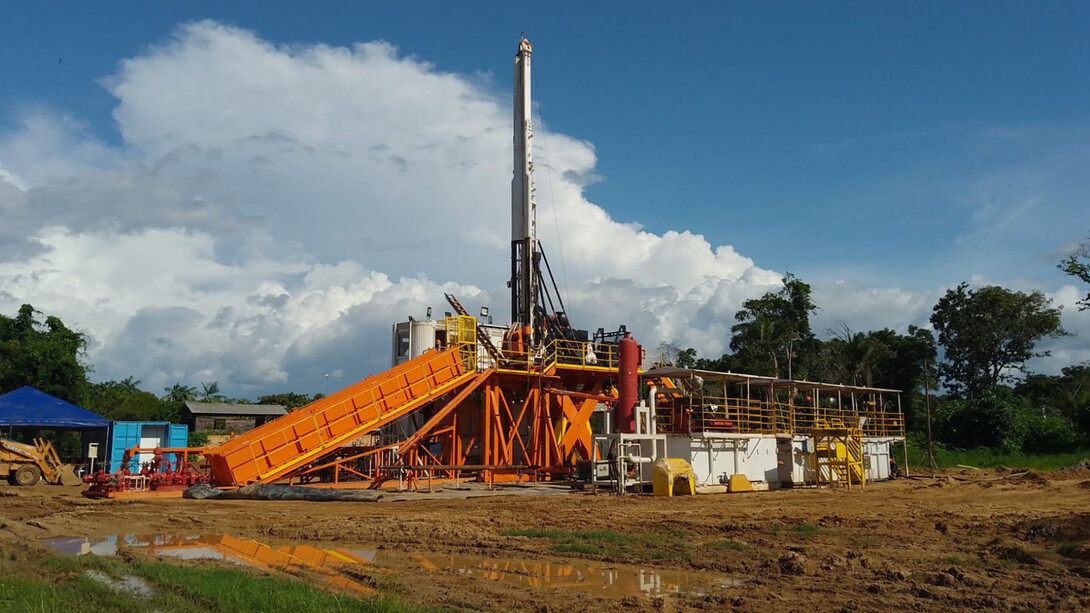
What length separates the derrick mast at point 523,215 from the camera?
1352 inches

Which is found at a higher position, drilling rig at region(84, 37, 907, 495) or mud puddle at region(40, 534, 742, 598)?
drilling rig at region(84, 37, 907, 495)

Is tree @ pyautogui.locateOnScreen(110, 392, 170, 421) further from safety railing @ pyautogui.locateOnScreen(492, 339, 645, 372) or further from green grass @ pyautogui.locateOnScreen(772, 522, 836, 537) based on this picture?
green grass @ pyautogui.locateOnScreen(772, 522, 836, 537)

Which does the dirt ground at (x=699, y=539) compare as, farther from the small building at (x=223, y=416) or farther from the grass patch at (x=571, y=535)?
the small building at (x=223, y=416)

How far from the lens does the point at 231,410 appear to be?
60.1 m

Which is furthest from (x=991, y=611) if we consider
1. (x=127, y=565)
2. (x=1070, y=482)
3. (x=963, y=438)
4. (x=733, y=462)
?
(x=963, y=438)

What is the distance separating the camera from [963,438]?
47.0 meters

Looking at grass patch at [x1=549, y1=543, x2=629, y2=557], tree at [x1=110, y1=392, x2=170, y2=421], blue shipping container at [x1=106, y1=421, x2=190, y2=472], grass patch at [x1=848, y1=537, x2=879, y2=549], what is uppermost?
tree at [x1=110, y1=392, x2=170, y2=421]

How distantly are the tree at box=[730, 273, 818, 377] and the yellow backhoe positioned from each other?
4152 centimetres

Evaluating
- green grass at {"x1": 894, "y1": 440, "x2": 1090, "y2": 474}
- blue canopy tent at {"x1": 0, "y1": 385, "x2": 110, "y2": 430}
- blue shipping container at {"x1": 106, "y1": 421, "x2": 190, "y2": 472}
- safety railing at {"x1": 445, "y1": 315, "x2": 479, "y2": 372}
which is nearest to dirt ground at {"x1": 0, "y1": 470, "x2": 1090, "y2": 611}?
safety railing at {"x1": 445, "y1": 315, "x2": 479, "y2": 372}

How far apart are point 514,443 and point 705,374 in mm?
8600

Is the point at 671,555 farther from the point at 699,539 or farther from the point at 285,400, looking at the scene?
the point at 285,400

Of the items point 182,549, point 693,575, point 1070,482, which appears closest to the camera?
point 693,575

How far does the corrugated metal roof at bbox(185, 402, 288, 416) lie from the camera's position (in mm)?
59469

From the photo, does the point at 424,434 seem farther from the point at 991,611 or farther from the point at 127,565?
the point at 991,611
